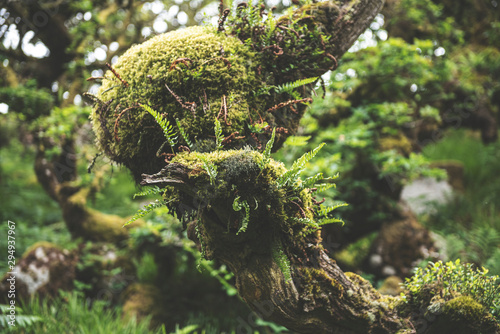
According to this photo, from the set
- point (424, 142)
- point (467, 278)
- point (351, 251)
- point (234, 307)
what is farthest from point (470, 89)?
point (234, 307)

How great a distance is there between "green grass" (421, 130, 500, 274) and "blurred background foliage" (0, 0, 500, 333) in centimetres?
3

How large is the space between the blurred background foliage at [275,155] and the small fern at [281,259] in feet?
6.44

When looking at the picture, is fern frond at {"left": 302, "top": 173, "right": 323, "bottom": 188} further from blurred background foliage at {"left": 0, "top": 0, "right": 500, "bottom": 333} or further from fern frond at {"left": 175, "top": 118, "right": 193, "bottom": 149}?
blurred background foliage at {"left": 0, "top": 0, "right": 500, "bottom": 333}

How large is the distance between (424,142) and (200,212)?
16.0 ft

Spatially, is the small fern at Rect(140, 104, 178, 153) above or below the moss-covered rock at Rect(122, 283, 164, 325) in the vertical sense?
above

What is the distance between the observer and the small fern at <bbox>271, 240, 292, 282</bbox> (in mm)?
1468

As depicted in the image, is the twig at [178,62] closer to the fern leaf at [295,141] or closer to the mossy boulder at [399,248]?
the fern leaf at [295,141]

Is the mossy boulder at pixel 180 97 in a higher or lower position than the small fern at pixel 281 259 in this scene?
higher

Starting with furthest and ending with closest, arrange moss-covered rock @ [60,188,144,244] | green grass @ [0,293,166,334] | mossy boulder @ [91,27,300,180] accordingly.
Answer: moss-covered rock @ [60,188,144,244] → green grass @ [0,293,166,334] → mossy boulder @ [91,27,300,180]

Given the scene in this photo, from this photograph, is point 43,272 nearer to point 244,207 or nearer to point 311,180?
point 244,207

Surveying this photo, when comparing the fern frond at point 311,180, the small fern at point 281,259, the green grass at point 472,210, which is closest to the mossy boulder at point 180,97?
the fern frond at point 311,180

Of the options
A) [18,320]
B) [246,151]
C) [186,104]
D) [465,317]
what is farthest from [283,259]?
[18,320]

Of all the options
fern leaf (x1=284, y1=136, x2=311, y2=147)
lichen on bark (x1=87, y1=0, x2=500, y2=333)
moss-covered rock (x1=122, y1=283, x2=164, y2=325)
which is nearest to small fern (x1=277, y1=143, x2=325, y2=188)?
lichen on bark (x1=87, y1=0, x2=500, y2=333)

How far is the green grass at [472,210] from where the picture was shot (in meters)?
4.12
